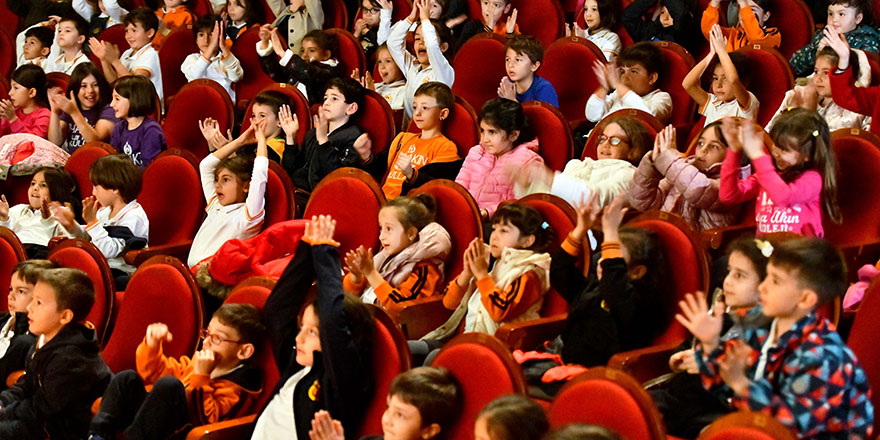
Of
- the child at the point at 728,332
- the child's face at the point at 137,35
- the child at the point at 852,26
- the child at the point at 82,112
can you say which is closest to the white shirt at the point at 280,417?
the child at the point at 728,332

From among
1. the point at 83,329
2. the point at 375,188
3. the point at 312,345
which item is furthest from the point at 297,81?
the point at 312,345

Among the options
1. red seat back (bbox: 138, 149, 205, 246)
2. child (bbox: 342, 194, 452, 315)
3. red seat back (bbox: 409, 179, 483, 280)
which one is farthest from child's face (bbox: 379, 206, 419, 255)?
red seat back (bbox: 138, 149, 205, 246)

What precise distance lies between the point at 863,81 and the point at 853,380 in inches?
64.9

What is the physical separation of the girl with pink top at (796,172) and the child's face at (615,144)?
1.64ft

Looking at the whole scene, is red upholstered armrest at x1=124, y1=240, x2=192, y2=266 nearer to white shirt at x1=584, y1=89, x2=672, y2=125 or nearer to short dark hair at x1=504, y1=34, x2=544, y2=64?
short dark hair at x1=504, y1=34, x2=544, y2=64

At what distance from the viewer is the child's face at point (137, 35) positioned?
5.13m

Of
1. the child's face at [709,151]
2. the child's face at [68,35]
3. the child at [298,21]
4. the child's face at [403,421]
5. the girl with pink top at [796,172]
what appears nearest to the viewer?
the child's face at [403,421]

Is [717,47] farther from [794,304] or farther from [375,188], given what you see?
[794,304]

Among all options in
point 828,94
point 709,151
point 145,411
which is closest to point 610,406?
point 145,411

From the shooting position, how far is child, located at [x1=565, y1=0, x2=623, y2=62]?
14.3 feet

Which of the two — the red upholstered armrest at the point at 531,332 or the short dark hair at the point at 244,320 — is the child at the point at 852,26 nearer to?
the red upholstered armrest at the point at 531,332

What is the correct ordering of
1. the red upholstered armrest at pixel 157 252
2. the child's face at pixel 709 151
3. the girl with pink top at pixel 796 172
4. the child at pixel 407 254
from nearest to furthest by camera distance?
1. the girl with pink top at pixel 796 172
2. the child at pixel 407 254
3. the child's face at pixel 709 151
4. the red upholstered armrest at pixel 157 252

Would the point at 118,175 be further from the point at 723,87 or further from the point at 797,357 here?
the point at 797,357

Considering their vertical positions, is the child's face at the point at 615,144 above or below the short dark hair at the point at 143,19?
above
